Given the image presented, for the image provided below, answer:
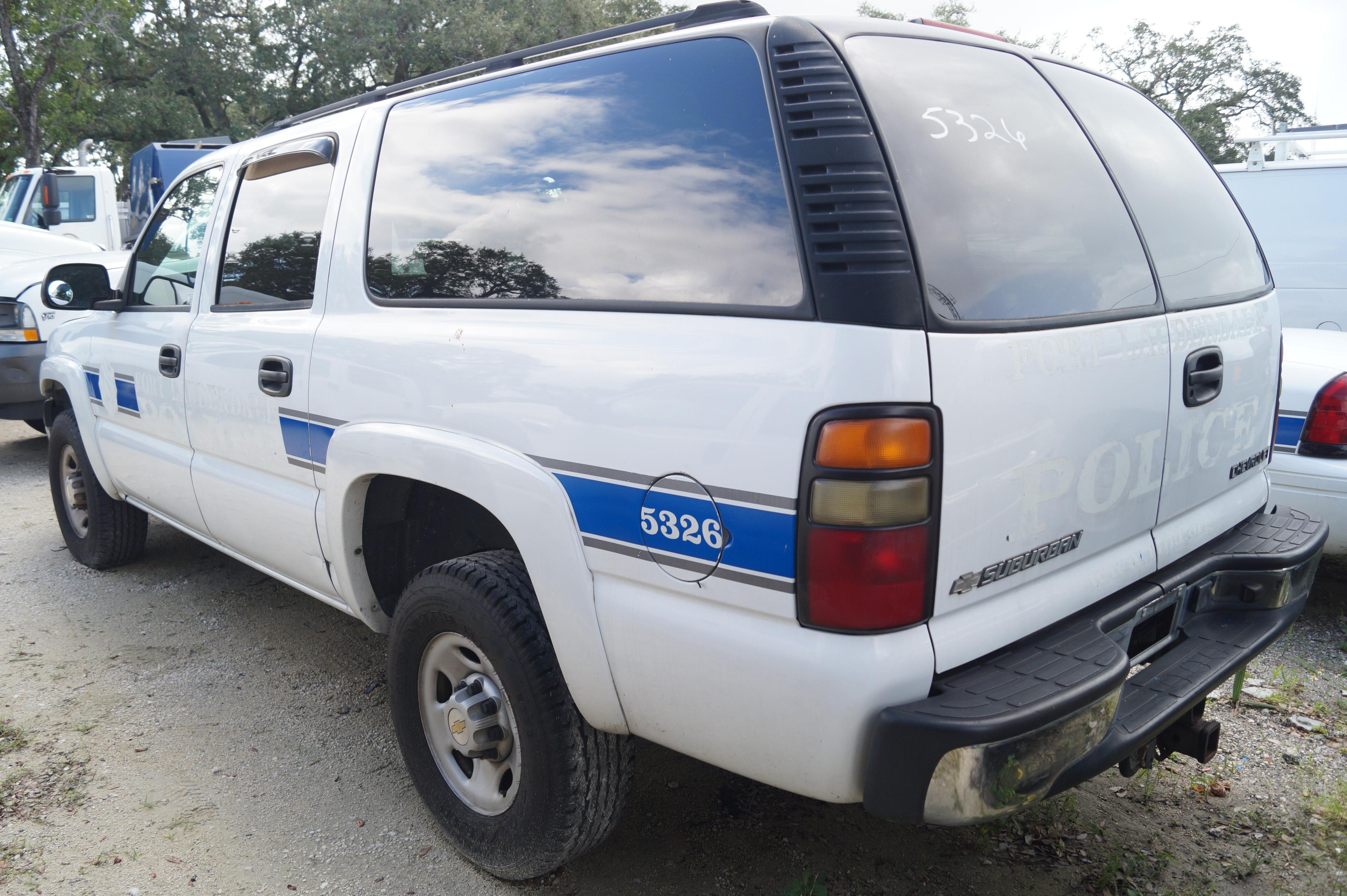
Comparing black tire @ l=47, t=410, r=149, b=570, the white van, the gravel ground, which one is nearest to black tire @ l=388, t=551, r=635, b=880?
the gravel ground

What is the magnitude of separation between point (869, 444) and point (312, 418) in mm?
1740

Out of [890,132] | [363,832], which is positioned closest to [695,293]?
[890,132]

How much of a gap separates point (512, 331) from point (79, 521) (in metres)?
3.72

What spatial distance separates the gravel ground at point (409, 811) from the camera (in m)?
2.40

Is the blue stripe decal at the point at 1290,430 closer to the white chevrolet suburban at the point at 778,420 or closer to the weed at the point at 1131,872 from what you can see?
the white chevrolet suburban at the point at 778,420

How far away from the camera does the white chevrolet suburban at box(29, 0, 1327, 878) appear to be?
1.64m

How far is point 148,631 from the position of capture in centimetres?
397

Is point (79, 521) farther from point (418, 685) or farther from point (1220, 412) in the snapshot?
point (1220, 412)

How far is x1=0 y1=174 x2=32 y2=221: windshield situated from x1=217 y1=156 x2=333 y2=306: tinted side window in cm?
1083

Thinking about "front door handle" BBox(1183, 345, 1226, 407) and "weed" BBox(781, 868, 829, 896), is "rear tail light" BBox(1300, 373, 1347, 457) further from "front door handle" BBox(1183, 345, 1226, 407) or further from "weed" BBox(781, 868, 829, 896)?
"weed" BBox(781, 868, 829, 896)

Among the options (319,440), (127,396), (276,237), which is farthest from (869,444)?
(127,396)

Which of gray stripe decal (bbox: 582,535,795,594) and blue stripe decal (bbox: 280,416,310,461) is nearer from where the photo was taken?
gray stripe decal (bbox: 582,535,795,594)

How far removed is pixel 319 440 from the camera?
2.68m

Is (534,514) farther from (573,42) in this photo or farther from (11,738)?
(11,738)
